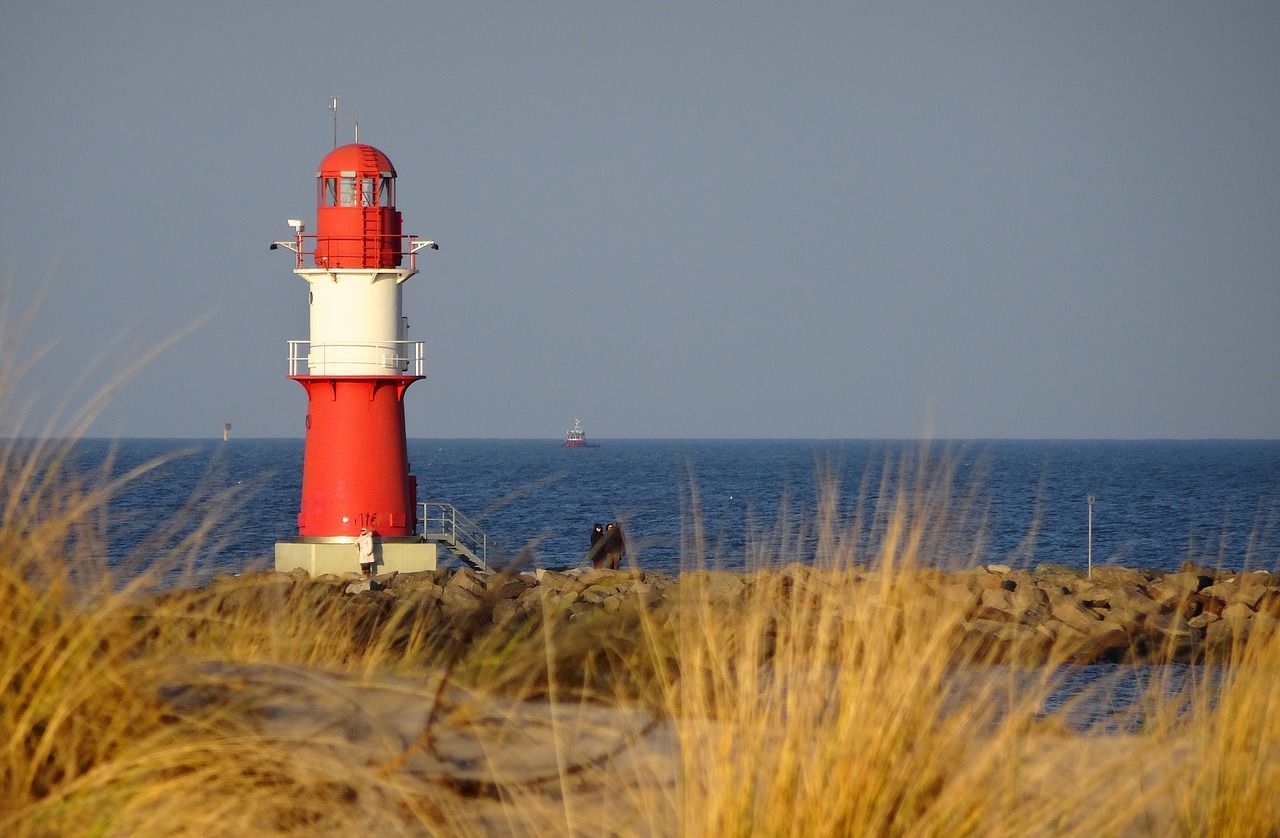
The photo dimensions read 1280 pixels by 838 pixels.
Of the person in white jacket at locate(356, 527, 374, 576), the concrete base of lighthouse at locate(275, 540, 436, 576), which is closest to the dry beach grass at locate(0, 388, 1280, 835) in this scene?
the person in white jacket at locate(356, 527, 374, 576)

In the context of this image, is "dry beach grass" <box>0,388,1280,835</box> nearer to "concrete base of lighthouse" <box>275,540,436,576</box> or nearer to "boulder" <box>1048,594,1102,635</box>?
"boulder" <box>1048,594,1102,635</box>

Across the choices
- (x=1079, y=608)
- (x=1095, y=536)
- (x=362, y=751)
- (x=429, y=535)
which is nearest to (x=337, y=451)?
(x=429, y=535)

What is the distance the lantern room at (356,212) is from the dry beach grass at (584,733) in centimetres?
1645

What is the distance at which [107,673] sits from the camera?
3768 mm

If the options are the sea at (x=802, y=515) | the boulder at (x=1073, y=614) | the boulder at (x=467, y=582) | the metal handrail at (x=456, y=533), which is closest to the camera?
the sea at (x=802, y=515)

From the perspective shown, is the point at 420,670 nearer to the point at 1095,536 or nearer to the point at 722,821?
the point at 722,821

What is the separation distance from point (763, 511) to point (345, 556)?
23090 mm

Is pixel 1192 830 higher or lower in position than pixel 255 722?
lower

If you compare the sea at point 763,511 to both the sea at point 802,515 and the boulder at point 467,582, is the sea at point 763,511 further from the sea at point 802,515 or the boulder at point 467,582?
the boulder at point 467,582

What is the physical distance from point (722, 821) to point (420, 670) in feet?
6.69

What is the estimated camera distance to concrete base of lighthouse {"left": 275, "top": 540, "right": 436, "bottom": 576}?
69.1ft

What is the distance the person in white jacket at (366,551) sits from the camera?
21.0m

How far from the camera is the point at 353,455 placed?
21.1 m

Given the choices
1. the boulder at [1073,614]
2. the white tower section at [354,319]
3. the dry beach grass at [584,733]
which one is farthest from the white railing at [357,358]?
the dry beach grass at [584,733]
